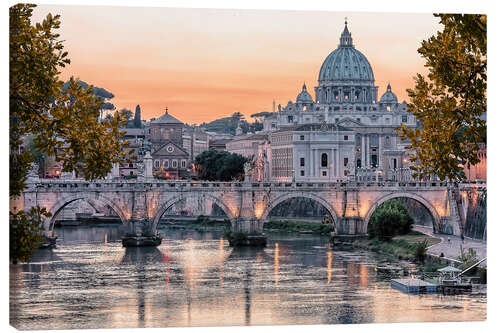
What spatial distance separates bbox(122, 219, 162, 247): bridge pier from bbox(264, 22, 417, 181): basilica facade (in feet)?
33.1

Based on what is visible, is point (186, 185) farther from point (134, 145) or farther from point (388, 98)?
point (388, 98)

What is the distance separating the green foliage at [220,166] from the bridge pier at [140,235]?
18.7 metres

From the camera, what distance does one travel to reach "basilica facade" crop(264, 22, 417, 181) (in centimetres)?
5866

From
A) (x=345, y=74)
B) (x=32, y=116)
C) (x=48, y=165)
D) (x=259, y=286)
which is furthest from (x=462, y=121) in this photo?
(x=345, y=74)

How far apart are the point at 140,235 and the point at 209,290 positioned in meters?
11.6

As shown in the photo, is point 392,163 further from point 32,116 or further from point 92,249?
point 32,116

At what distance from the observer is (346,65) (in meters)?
80.4

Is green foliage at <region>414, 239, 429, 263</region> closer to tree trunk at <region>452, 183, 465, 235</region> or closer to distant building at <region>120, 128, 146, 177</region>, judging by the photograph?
tree trunk at <region>452, 183, 465, 235</region>

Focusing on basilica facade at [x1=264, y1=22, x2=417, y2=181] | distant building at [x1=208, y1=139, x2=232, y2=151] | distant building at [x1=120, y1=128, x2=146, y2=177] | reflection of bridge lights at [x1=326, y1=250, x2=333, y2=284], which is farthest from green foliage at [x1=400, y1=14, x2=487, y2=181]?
distant building at [x1=208, y1=139, x2=232, y2=151]

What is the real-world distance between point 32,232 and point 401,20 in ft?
29.1

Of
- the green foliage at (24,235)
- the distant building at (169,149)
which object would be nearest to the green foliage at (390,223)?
the green foliage at (24,235)

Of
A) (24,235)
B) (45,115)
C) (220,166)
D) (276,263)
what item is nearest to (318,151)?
(220,166)

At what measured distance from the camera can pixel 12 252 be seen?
986 centimetres

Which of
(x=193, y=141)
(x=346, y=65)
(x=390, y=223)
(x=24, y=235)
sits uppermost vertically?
(x=346, y=65)
